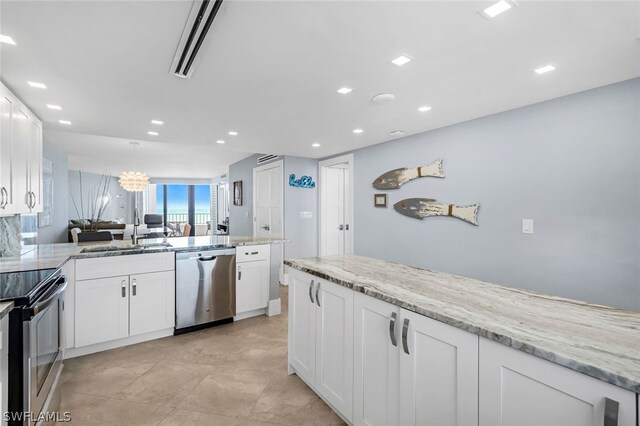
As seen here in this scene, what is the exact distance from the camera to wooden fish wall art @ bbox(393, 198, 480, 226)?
3.05 meters

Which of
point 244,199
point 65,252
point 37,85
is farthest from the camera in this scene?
point 244,199

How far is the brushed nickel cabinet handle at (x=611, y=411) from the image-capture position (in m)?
0.75

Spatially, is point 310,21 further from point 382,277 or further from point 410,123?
point 410,123

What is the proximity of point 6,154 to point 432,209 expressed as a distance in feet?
12.5

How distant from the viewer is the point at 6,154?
2057 millimetres

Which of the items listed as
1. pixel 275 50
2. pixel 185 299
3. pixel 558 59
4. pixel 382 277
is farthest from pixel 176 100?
pixel 558 59

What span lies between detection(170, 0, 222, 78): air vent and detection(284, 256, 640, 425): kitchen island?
1.49 metres

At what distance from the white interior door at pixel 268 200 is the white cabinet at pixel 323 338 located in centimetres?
310

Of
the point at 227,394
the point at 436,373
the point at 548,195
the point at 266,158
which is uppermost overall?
the point at 266,158

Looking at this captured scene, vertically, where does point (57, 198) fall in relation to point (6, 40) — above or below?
below

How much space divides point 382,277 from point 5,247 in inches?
127

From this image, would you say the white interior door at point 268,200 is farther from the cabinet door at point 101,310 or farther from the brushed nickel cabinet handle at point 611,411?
the brushed nickel cabinet handle at point 611,411

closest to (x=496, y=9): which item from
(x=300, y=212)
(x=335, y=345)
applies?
(x=335, y=345)

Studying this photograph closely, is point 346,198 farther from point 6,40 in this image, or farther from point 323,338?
point 6,40
